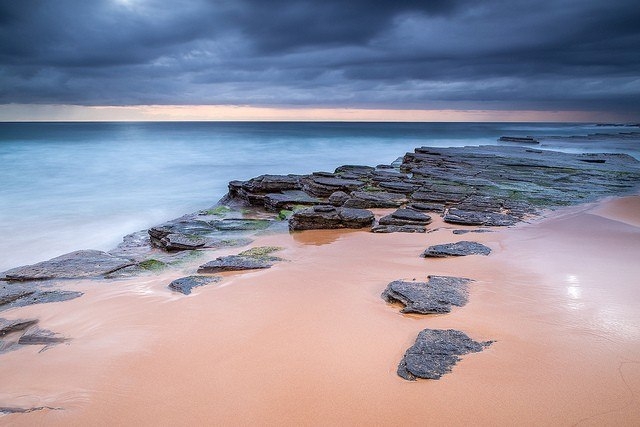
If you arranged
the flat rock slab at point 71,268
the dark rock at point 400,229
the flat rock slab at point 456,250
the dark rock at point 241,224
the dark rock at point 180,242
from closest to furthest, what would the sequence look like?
the flat rock slab at point 71,268 → the flat rock slab at point 456,250 → the dark rock at point 180,242 → the dark rock at point 400,229 → the dark rock at point 241,224

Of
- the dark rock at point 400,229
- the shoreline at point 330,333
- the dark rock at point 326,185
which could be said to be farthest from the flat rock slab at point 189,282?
the dark rock at point 326,185

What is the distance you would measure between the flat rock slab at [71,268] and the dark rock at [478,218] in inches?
265

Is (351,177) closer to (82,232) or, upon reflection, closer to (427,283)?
(82,232)

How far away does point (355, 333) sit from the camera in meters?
4.30

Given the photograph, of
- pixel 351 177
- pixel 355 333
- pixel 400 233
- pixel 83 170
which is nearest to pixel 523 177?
pixel 351 177

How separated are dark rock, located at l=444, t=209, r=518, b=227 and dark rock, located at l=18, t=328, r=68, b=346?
7.71m

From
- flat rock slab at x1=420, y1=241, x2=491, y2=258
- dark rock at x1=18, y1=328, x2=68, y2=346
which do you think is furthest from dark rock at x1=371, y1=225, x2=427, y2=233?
dark rock at x1=18, y1=328, x2=68, y2=346

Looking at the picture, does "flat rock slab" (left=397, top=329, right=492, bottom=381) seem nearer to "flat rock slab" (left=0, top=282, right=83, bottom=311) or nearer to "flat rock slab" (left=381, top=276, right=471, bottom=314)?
"flat rock slab" (left=381, top=276, right=471, bottom=314)

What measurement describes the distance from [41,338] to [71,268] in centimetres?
265

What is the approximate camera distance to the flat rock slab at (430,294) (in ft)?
15.4

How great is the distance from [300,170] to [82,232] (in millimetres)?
14985

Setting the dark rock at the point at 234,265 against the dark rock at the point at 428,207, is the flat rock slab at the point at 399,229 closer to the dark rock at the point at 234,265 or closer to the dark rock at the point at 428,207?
the dark rock at the point at 428,207

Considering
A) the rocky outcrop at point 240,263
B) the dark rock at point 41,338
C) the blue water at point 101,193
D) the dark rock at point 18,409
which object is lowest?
the blue water at point 101,193

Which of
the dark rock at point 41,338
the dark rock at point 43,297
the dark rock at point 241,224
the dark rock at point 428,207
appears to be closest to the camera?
the dark rock at point 41,338
